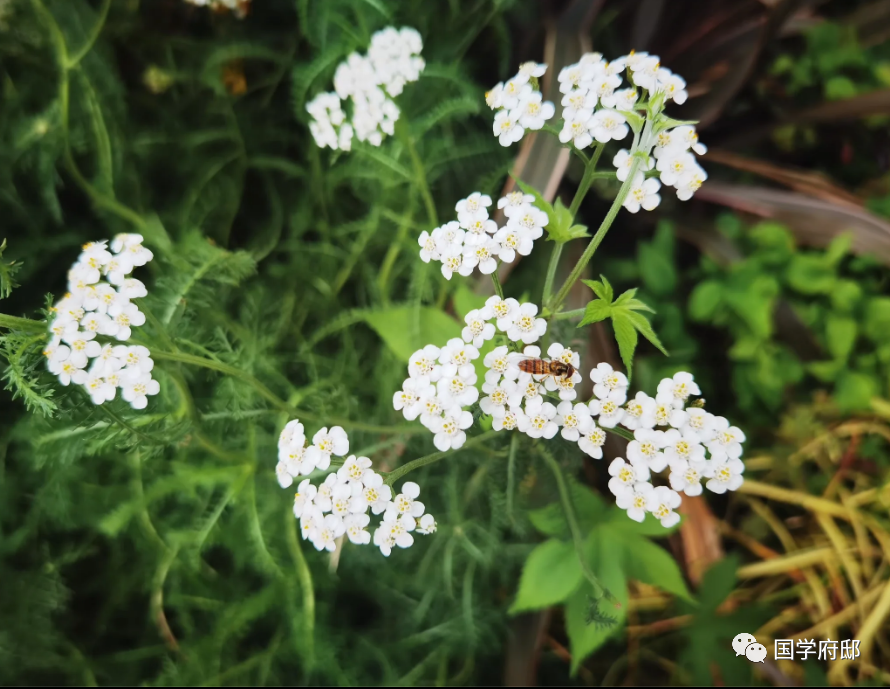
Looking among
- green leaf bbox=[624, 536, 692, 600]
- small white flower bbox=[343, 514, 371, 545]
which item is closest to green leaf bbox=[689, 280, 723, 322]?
green leaf bbox=[624, 536, 692, 600]

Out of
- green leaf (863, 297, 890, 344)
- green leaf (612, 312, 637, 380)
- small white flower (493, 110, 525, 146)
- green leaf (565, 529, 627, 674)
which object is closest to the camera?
green leaf (612, 312, 637, 380)

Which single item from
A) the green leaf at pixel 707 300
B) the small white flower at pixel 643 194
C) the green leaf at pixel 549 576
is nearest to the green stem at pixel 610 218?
the small white flower at pixel 643 194

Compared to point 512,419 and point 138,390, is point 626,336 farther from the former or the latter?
point 138,390

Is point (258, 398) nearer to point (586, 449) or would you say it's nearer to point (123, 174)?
point (586, 449)

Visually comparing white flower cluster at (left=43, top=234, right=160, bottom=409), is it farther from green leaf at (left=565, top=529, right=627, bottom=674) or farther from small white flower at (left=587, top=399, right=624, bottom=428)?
green leaf at (left=565, top=529, right=627, bottom=674)

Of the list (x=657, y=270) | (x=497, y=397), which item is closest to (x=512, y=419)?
(x=497, y=397)

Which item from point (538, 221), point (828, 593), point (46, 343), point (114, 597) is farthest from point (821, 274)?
point (114, 597)
